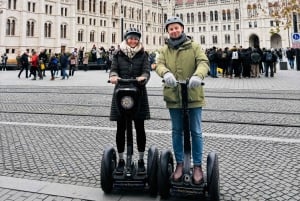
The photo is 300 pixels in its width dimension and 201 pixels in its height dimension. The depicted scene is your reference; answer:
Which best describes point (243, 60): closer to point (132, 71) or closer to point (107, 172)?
point (132, 71)

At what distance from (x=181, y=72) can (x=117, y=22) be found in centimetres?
6997

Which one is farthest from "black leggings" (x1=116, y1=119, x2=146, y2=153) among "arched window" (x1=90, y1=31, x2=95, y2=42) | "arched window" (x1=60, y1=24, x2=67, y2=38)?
"arched window" (x1=90, y1=31, x2=95, y2=42)

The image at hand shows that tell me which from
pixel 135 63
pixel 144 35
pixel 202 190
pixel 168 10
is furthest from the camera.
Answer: pixel 168 10

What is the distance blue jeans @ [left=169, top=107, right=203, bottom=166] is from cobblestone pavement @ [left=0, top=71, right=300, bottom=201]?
1.82 ft

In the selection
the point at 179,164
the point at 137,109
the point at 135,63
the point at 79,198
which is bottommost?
the point at 79,198

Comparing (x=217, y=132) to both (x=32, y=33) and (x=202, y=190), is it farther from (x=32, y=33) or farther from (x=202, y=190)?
(x=32, y=33)

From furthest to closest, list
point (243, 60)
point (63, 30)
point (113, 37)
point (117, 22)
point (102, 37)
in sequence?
Result: 1. point (117, 22)
2. point (113, 37)
3. point (102, 37)
4. point (63, 30)
5. point (243, 60)

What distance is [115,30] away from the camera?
70.1 m

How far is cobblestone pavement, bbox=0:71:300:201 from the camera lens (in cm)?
363

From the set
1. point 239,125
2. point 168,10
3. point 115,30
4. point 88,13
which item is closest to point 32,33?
point 88,13

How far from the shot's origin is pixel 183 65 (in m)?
3.46

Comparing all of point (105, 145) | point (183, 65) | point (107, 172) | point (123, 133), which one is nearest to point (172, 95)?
point (183, 65)

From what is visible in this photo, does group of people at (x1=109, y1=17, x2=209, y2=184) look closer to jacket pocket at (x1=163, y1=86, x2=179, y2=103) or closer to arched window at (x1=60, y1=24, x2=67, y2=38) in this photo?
jacket pocket at (x1=163, y1=86, x2=179, y2=103)

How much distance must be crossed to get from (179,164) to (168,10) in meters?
88.3
